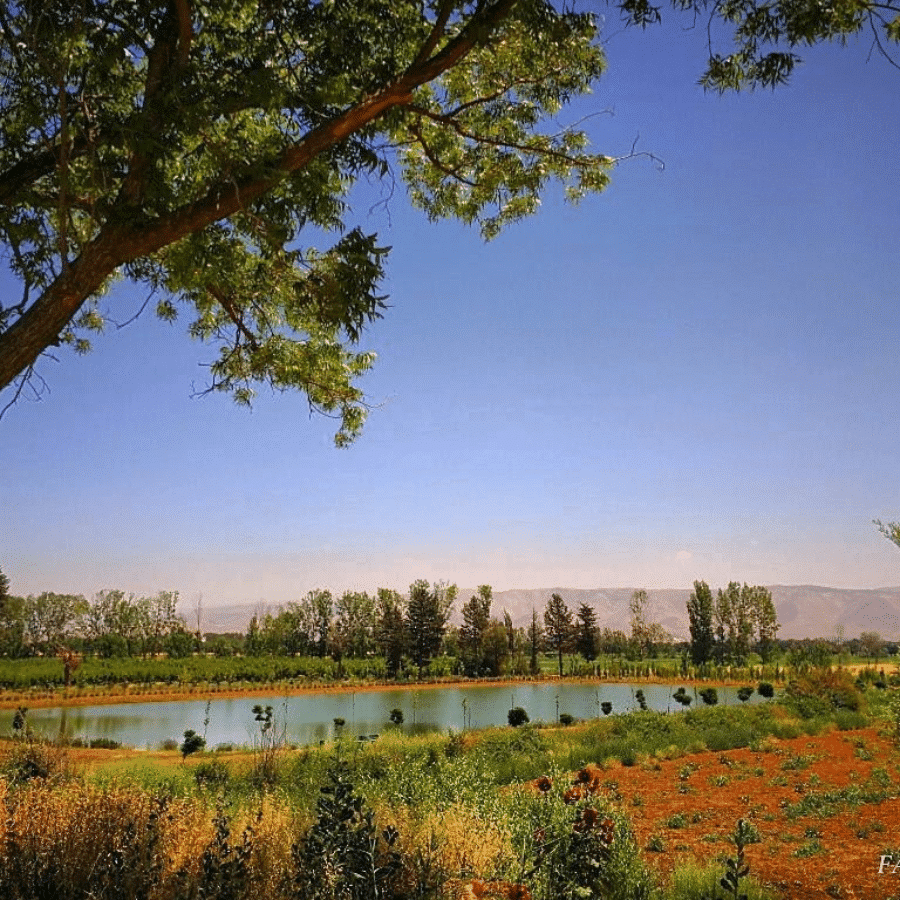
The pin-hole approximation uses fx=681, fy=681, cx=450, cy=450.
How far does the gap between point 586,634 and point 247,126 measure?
60755 millimetres

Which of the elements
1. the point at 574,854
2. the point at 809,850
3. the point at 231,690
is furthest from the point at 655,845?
the point at 231,690

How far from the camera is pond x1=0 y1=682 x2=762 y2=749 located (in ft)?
81.6

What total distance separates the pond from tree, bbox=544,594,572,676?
15.9 m

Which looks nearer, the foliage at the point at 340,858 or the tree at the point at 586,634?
the foliage at the point at 340,858

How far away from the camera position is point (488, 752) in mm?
14672

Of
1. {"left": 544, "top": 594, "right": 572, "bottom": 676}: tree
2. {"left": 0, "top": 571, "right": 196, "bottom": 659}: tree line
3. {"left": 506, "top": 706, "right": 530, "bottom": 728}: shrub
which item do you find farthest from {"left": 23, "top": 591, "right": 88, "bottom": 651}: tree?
{"left": 506, "top": 706, "right": 530, "bottom": 728}: shrub

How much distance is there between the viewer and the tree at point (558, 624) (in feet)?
201

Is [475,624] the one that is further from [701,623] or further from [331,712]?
[331,712]

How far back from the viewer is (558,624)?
2432 inches

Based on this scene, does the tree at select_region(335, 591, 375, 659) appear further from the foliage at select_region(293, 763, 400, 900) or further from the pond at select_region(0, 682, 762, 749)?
the foliage at select_region(293, 763, 400, 900)

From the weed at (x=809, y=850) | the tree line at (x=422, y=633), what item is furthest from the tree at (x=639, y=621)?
the weed at (x=809, y=850)

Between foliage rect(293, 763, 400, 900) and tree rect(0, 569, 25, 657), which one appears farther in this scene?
tree rect(0, 569, 25, 657)

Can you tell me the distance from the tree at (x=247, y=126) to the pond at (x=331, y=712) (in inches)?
682

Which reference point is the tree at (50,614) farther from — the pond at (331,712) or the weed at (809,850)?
the weed at (809,850)
